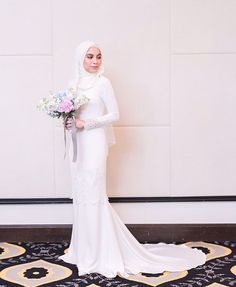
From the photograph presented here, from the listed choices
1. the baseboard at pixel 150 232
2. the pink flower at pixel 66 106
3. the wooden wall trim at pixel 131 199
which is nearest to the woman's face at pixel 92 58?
the pink flower at pixel 66 106

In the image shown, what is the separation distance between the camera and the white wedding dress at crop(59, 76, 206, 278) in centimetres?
382

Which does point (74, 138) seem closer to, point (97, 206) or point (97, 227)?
point (97, 206)

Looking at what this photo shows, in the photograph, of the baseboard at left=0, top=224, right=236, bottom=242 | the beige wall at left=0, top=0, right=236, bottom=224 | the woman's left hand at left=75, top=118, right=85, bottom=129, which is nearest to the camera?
the woman's left hand at left=75, top=118, right=85, bottom=129

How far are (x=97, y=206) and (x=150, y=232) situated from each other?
964 mm

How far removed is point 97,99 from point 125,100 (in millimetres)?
688

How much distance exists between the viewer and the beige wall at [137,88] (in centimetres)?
441

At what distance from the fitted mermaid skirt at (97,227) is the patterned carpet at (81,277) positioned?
3.5 inches

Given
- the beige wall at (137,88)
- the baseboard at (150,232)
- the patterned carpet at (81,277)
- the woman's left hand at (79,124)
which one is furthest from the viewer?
the baseboard at (150,232)

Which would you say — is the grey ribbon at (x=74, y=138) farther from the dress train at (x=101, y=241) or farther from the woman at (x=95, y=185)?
the dress train at (x=101, y=241)

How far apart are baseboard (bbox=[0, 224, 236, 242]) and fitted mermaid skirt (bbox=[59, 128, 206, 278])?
624 mm

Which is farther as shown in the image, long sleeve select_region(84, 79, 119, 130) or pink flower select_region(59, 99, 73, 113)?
long sleeve select_region(84, 79, 119, 130)

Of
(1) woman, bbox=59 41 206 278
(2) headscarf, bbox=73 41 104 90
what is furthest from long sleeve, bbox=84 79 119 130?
(2) headscarf, bbox=73 41 104 90

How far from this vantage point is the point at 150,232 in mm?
4586

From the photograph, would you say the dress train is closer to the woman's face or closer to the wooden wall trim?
the wooden wall trim
